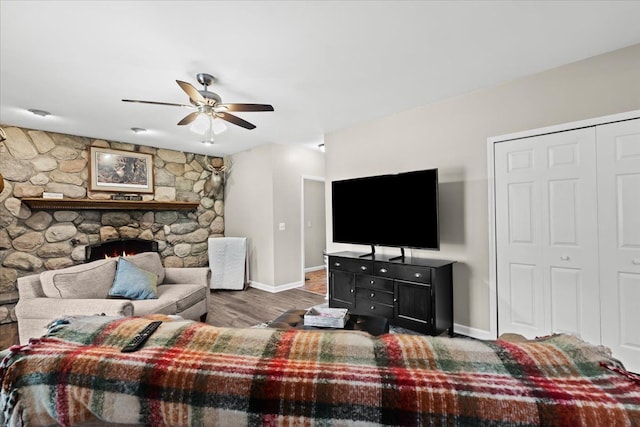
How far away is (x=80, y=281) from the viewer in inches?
102

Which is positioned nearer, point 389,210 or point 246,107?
point 246,107

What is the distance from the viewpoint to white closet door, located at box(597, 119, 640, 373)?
2219mm

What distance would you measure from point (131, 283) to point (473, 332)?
344 cm

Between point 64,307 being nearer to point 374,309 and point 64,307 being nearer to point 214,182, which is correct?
point 374,309

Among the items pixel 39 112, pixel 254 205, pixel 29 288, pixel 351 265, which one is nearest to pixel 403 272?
pixel 351 265

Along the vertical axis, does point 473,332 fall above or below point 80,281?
Answer: below

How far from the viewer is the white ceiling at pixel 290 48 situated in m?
1.82

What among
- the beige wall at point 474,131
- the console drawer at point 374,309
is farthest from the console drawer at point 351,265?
the beige wall at point 474,131

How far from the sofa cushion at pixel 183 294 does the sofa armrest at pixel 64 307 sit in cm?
59

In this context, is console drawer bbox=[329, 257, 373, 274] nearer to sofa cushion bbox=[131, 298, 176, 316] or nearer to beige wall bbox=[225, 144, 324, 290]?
beige wall bbox=[225, 144, 324, 290]

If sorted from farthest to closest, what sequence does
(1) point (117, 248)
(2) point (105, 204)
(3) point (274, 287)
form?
(3) point (274, 287) → (1) point (117, 248) → (2) point (105, 204)

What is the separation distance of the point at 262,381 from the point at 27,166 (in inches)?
202

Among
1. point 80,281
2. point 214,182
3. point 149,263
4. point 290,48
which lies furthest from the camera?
point 214,182

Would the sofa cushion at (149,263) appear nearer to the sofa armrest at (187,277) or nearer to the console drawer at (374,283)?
the sofa armrest at (187,277)
